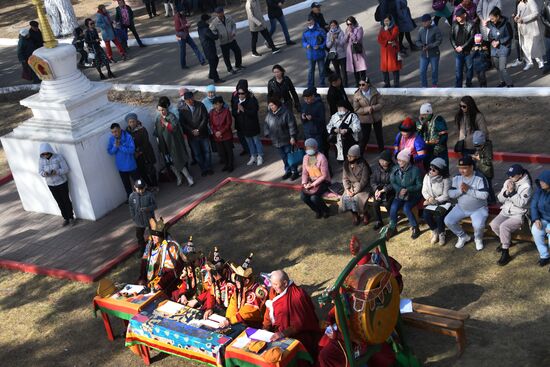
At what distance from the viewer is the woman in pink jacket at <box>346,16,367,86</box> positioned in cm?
1582

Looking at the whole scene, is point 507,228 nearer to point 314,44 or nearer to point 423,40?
point 423,40

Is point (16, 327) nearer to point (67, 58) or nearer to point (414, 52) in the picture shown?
point (67, 58)

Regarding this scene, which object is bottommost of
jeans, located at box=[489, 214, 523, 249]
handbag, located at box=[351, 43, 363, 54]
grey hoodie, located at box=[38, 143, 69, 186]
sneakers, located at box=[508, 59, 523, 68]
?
jeans, located at box=[489, 214, 523, 249]

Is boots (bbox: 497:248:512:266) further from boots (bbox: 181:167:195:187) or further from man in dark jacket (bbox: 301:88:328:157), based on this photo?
boots (bbox: 181:167:195:187)

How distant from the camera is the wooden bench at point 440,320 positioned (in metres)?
8.38

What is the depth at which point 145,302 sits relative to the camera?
31.5ft

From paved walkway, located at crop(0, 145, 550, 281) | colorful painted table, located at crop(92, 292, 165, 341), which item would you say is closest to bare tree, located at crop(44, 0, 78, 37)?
paved walkway, located at crop(0, 145, 550, 281)

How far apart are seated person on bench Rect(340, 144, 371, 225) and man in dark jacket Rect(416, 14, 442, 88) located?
4.53 metres

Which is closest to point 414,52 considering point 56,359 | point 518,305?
point 518,305

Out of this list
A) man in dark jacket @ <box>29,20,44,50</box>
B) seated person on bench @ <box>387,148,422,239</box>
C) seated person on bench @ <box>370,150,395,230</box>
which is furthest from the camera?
man in dark jacket @ <box>29,20,44,50</box>

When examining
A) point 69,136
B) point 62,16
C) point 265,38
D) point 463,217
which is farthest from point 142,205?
point 62,16

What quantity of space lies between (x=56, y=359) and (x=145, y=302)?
4.62 feet

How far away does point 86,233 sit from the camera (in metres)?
13.1

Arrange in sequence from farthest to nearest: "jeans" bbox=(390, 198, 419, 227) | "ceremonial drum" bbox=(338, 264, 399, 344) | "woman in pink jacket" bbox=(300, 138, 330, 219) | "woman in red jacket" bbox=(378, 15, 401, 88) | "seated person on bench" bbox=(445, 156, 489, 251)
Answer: "woman in red jacket" bbox=(378, 15, 401, 88) → "woman in pink jacket" bbox=(300, 138, 330, 219) → "jeans" bbox=(390, 198, 419, 227) → "seated person on bench" bbox=(445, 156, 489, 251) → "ceremonial drum" bbox=(338, 264, 399, 344)
